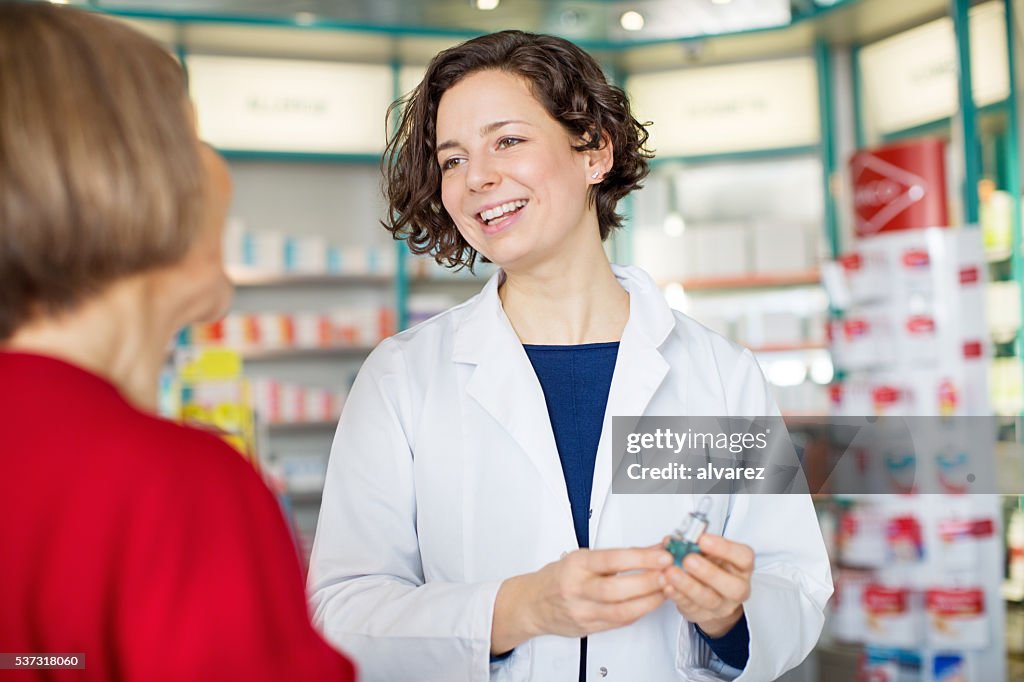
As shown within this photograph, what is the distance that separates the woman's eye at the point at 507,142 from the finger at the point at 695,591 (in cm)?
79

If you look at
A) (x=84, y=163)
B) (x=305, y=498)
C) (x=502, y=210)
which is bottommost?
(x=305, y=498)

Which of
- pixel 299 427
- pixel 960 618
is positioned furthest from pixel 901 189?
pixel 299 427

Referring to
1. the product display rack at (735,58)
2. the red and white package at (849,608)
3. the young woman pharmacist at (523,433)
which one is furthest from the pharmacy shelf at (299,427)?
the young woman pharmacist at (523,433)

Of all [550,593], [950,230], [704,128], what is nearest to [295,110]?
[704,128]

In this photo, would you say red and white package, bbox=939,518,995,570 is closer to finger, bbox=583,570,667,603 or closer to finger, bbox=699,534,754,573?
finger, bbox=699,534,754,573

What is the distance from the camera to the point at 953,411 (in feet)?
12.7

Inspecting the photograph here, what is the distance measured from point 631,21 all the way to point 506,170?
5.20 metres

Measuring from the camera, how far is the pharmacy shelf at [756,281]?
646cm

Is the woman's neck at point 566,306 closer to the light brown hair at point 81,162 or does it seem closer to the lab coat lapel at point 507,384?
the lab coat lapel at point 507,384

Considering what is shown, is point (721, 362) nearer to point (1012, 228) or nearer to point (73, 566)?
point (73, 566)

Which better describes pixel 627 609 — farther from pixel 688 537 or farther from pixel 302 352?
pixel 302 352

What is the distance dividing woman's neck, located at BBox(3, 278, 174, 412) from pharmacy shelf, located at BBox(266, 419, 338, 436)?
19.3 feet

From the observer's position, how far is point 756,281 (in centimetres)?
651

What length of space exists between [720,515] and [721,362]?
0.28 metres
